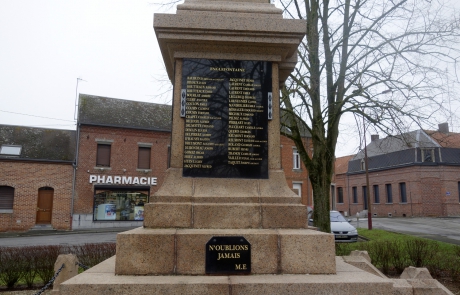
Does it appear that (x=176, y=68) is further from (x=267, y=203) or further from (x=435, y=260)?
(x=435, y=260)

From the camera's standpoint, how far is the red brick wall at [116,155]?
88.2 feet

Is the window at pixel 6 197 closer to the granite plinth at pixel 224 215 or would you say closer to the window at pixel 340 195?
the granite plinth at pixel 224 215

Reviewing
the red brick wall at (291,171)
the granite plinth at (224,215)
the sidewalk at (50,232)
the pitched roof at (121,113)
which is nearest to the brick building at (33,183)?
the sidewalk at (50,232)

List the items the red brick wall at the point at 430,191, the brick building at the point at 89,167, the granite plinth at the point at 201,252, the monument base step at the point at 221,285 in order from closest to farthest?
the monument base step at the point at 221,285 → the granite plinth at the point at 201,252 → the brick building at the point at 89,167 → the red brick wall at the point at 430,191

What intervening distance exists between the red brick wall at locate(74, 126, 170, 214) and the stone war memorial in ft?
77.1

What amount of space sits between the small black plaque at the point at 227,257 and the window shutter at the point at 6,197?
25.9 m

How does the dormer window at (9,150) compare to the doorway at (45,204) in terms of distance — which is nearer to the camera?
the dormer window at (9,150)

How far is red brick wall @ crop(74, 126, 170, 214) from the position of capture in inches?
1059

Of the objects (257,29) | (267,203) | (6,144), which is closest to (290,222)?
(267,203)

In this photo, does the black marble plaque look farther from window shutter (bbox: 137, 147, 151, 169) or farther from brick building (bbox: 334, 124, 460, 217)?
brick building (bbox: 334, 124, 460, 217)

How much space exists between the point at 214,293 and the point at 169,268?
670 mm

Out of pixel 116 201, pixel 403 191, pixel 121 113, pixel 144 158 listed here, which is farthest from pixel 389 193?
pixel 121 113

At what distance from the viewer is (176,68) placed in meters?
5.37

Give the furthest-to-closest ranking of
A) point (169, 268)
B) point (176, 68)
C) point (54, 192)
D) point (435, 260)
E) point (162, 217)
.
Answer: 1. point (54, 192)
2. point (435, 260)
3. point (176, 68)
4. point (162, 217)
5. point (169, 268)
